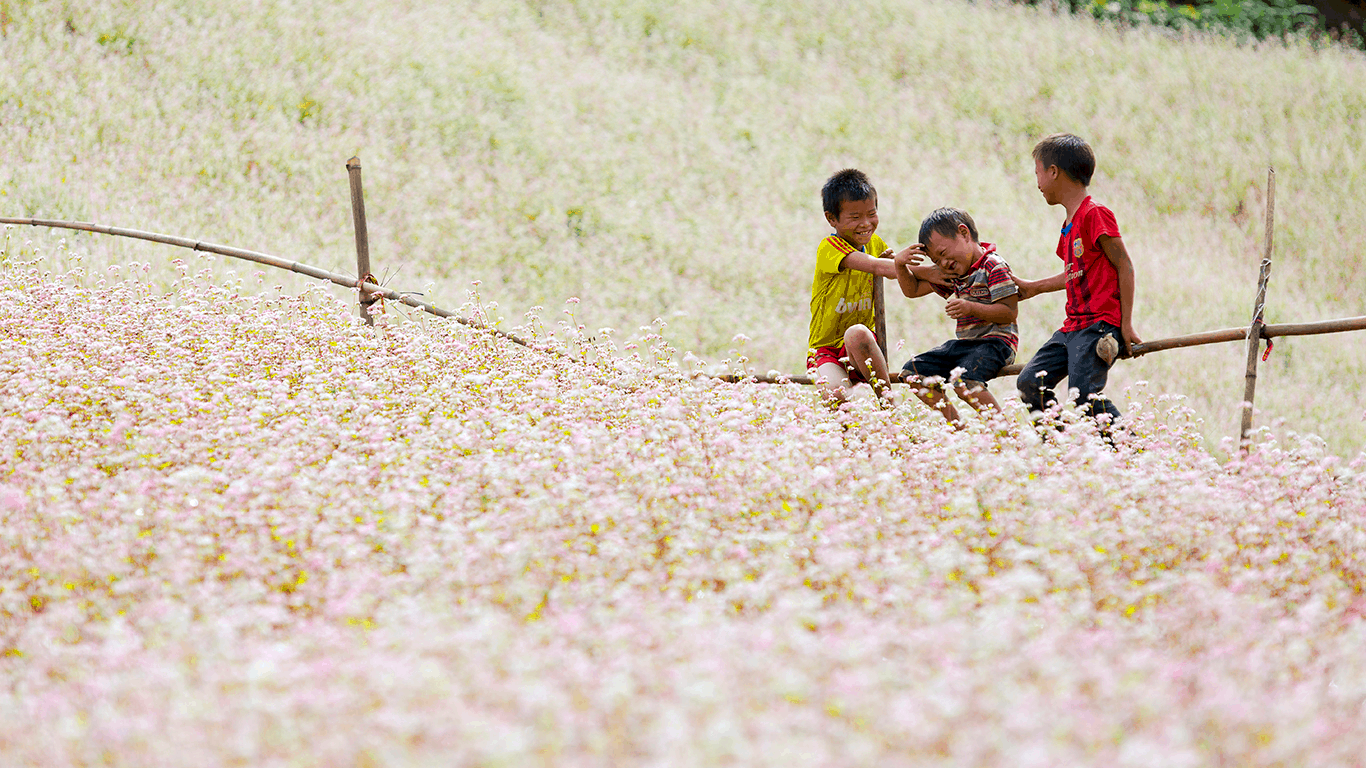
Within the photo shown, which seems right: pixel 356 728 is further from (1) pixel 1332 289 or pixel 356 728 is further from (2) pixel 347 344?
(1) pixel 1332 289

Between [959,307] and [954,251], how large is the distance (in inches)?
12.3

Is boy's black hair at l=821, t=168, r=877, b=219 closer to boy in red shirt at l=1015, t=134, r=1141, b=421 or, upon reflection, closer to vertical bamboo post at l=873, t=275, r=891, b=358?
vertical bamboo post at l=873, t=275, r=891, b=358

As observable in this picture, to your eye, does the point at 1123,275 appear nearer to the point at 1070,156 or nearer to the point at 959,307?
the point at 1070,156

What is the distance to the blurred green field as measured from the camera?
35.8 ft

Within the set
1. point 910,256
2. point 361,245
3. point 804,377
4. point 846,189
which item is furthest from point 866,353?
point 361,245

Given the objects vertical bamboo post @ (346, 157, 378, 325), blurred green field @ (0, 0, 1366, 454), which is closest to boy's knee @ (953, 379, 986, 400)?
blurred green field @ (0, 0, 1366, 454)

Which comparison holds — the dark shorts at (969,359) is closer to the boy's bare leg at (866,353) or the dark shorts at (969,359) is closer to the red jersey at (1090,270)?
the boy's bare leg at (866,353)

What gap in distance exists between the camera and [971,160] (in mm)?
15633

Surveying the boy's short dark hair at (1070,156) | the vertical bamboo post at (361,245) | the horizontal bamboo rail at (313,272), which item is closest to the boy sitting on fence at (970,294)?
the boy's short dark hair at (1070,156)

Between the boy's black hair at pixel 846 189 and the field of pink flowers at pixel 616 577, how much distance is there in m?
1.18

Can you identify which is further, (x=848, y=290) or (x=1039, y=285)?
(x=848, y=290)

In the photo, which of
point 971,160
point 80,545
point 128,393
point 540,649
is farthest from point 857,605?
point 971,160

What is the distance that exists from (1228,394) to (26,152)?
12554mm

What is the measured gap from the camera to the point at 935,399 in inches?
225
